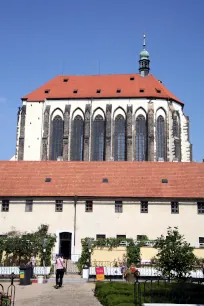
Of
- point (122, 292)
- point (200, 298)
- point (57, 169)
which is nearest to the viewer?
point (200, 298)

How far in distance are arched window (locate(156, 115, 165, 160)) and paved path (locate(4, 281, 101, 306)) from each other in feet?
129

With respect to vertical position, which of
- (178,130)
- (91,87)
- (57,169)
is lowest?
(57,169)

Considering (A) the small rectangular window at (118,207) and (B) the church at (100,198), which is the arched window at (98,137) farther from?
(A) the small rectangular window at (118,207)

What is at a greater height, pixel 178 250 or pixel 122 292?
pixel 178 250

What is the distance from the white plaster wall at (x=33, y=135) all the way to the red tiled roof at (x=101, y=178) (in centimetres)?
2173

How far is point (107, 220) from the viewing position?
33781mm

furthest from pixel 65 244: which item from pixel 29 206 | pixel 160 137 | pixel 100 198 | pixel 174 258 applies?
pixel 160 137

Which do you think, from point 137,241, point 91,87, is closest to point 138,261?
point 137,241

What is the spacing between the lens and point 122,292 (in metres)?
16.3

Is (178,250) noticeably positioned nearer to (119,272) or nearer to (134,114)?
(119,272)

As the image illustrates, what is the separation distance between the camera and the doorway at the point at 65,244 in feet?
111

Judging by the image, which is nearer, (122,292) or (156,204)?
(122,292)

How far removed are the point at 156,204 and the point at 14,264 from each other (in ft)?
42.2

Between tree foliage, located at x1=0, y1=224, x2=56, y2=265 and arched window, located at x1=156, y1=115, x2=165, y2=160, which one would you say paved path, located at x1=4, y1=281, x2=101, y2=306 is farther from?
arched window, located at x1=156, y1=115, x2=165, y2=160
